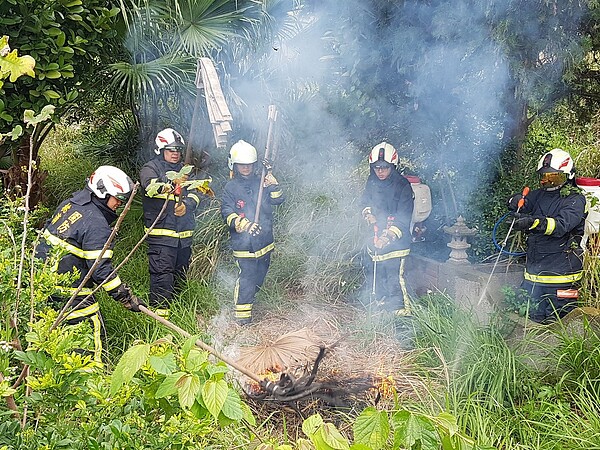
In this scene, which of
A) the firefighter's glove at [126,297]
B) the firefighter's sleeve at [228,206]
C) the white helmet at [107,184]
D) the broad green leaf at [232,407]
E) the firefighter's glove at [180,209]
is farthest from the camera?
the firefighter's glove at [180,209]

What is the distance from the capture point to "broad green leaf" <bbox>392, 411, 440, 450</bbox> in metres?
1.56

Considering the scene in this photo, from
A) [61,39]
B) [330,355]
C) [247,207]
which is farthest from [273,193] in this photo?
[61,39]

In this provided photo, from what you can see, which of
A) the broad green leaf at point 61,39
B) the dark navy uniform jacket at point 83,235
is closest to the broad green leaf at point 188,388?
the dark navy uniform jacket at point 83,235

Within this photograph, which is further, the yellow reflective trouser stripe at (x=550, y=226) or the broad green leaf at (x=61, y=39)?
Answer: the yellow reflective trouser stripe at (x=550, y=226)

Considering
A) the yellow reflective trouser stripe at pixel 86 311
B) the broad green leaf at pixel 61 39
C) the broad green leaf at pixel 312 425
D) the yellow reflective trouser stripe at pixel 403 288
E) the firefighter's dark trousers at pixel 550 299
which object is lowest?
the yellow reflective trouser stripe at pixel 403 288

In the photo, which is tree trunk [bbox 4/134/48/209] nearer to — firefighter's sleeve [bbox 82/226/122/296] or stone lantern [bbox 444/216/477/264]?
firefighter's sleeve [bbox 82/226/122/296]

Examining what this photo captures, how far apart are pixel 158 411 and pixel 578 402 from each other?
2719mm

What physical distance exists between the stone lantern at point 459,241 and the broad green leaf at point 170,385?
4552 millimetres

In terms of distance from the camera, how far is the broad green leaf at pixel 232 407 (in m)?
1.53

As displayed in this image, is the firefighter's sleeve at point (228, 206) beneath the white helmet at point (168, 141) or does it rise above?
beneath

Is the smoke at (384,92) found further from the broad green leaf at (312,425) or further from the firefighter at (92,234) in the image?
the broad green leaf at (312,425)

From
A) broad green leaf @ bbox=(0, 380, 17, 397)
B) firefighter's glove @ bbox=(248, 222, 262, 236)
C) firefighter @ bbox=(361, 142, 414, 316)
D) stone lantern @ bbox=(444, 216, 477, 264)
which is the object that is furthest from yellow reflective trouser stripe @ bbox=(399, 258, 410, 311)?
broad green leaf @ bbox=(0, 380, 17, 397)

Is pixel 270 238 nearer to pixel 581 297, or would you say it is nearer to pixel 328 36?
pixel 328 36

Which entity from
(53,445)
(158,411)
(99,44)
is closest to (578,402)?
(158,411)
